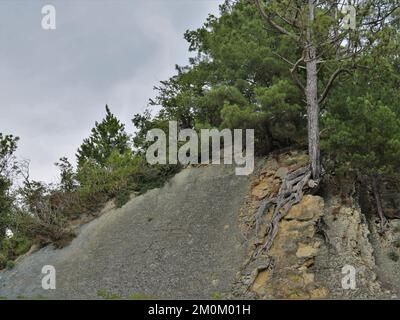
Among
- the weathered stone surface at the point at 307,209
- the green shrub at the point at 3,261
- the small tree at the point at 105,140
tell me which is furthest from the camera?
the small tree at the point at 105,140

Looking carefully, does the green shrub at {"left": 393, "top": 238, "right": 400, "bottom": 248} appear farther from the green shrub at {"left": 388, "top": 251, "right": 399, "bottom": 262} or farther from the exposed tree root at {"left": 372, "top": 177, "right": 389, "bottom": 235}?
the exposed tree root at {"left": 372, "top": 177, "right": 389, "bottom": 235}

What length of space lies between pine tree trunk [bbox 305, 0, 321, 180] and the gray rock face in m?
2.80

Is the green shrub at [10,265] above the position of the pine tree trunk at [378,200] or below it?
below

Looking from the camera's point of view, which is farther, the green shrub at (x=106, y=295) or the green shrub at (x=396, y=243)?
the green shrub at (x=396, y=243)

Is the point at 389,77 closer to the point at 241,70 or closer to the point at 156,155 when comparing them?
the point at 241,70

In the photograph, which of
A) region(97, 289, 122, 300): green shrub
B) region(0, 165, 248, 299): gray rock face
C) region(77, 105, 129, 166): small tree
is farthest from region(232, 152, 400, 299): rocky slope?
region(77, 105, 129, 166): small tree

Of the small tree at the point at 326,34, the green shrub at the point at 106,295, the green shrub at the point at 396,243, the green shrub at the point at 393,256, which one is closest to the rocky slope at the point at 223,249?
the green shrub at the point at 396,243

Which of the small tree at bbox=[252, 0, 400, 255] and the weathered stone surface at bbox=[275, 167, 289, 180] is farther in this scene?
the weathered stone surface at bbox=[275, 167, 289, 180]

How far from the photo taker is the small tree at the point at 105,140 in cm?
2595

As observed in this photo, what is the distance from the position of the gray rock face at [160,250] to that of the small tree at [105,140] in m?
8.92

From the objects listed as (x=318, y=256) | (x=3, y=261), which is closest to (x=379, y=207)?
(x=318, y=256)

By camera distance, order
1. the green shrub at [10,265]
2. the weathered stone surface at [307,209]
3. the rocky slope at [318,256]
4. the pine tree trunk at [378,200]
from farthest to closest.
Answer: the green shrub at [10,265]
the pine tree trunk at [378,200]
the weathered stone surface at [307,209]
the rocky slope at [318,256]

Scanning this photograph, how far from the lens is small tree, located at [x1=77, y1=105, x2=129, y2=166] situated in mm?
25953

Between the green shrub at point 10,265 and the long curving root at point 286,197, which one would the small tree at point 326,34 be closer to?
the long curving root at point 286,197
